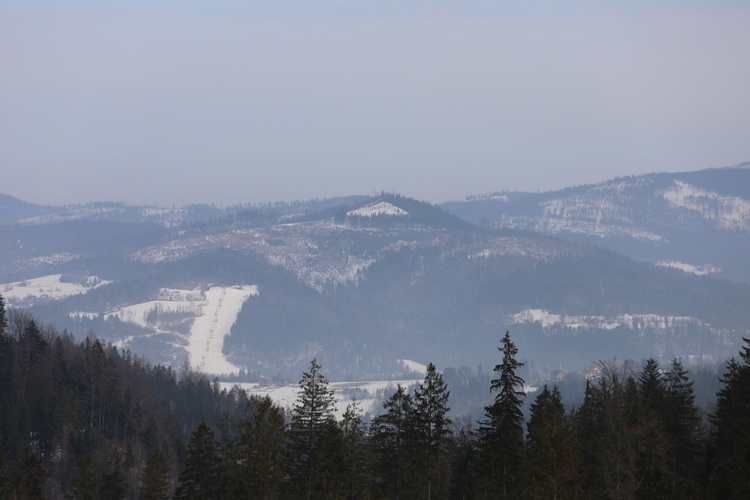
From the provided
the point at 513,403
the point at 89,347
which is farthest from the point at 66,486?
the point at 513,403

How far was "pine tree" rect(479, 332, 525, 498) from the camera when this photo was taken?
6969 cm

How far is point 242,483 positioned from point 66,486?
62.2 m

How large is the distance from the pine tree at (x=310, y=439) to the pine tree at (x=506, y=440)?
969 centimetres

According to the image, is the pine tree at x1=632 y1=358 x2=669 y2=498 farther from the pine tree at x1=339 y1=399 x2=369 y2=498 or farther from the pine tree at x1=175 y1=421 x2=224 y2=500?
the pine tree at x1=175 y1=421 x2=224 y2=500

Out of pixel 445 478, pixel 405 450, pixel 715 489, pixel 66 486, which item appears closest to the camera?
pixel 715 489

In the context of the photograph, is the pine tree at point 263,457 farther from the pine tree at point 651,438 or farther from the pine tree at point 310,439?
the pine tree at point 651,438

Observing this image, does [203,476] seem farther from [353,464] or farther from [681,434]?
[681,434]

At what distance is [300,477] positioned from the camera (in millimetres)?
75312

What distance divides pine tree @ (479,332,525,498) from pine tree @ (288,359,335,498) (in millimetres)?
9690

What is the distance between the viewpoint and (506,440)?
70.2 metres

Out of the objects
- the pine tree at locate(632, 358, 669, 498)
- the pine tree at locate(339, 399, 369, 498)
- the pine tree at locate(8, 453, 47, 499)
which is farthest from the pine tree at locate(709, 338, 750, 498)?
the pine tree at locate(8, 453, 47, 499)

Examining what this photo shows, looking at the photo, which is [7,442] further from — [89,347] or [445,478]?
[445,478]

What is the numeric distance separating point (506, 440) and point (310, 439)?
11.9m

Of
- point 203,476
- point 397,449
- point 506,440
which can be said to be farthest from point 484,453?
Answer: point 203,476
